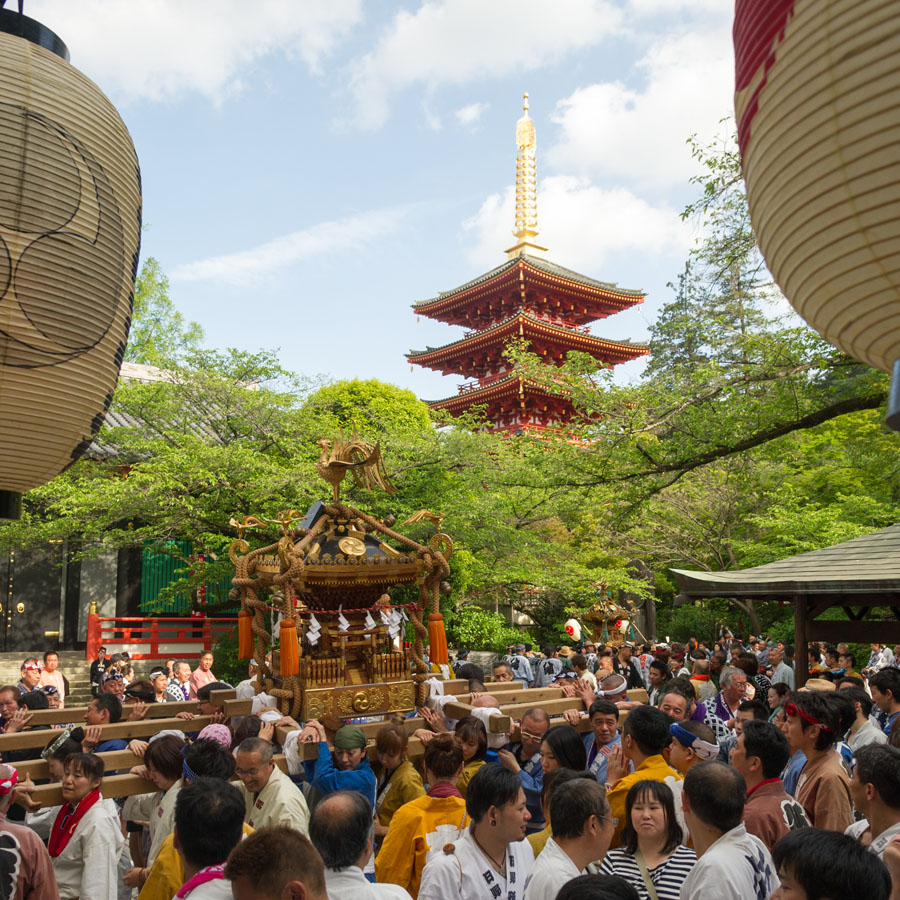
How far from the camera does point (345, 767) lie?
4141 mm

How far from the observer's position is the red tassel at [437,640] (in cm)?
675

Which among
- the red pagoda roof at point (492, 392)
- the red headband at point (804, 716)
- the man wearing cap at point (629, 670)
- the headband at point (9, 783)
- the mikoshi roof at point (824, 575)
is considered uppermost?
the red pagoda roof at point (492, 392)

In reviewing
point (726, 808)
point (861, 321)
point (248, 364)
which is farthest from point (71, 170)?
point (248, 364)

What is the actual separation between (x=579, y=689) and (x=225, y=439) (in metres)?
11.5

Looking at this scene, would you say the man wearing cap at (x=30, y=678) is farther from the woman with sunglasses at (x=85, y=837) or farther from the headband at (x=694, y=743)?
the headband at (x=694, y=743)

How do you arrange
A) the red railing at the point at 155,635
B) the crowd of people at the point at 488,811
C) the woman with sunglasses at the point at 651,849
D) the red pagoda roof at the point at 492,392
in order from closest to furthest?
the crowd of people at the point at 488,811, the woman with sunglasses at the point at 651,849, the red railing at the point at 155,635, the red pagoda roof at the point at 492,392

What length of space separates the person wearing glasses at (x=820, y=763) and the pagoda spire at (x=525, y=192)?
27.8m

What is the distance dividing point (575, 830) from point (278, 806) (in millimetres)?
1631

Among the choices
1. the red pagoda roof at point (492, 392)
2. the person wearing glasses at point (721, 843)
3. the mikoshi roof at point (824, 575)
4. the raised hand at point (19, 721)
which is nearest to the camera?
the person wearing glasses at point (721, 843)

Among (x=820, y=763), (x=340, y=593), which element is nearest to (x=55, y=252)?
(x=820, y=763)

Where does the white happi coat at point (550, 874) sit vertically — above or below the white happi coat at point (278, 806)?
above

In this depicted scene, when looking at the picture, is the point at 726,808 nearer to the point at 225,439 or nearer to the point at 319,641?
the point at 319,641

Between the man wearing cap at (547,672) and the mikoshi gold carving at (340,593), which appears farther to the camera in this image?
the man wearing cap at (547,672)

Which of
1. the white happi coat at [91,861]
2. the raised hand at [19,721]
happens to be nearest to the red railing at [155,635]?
the raised hand at [19,721]
